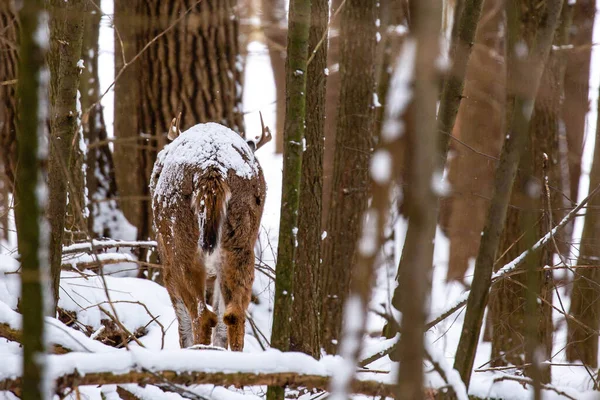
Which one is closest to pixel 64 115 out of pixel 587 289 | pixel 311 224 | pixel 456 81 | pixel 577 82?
pixel 311 224

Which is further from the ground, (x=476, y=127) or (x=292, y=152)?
(x=476, y=127)

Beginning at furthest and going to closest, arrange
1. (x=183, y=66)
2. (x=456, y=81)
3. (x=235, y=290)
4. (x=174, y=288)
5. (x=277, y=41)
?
(x=277, y=41) → (x=183, y=66) → (x=174, y=288) → (x=235, y=290) → (x=456, y=81)

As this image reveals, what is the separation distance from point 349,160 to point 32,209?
5.64m

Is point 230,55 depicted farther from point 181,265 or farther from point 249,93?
point 249,93

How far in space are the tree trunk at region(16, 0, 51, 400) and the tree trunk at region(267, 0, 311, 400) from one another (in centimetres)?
150

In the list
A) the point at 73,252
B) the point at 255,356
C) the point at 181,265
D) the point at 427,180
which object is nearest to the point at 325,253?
the point at 181,265

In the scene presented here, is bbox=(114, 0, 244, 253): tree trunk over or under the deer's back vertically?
over

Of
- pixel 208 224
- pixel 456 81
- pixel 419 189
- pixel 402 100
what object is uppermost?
pixel 456 81

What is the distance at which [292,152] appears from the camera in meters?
3.20

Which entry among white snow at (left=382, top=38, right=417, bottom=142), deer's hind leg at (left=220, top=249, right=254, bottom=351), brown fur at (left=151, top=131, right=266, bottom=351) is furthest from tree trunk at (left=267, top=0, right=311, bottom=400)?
deer's hind leg at (left=220, top=249, right=254, bottom=351)

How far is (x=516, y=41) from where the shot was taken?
90.4 inches

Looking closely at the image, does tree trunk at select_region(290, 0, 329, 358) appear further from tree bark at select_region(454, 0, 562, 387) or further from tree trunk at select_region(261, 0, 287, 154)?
tree trunk at select_region(261, 0, 287, 154)

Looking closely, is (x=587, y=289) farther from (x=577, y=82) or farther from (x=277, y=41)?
(x=277, y=41)

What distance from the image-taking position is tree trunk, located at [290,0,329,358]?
4582 mm
